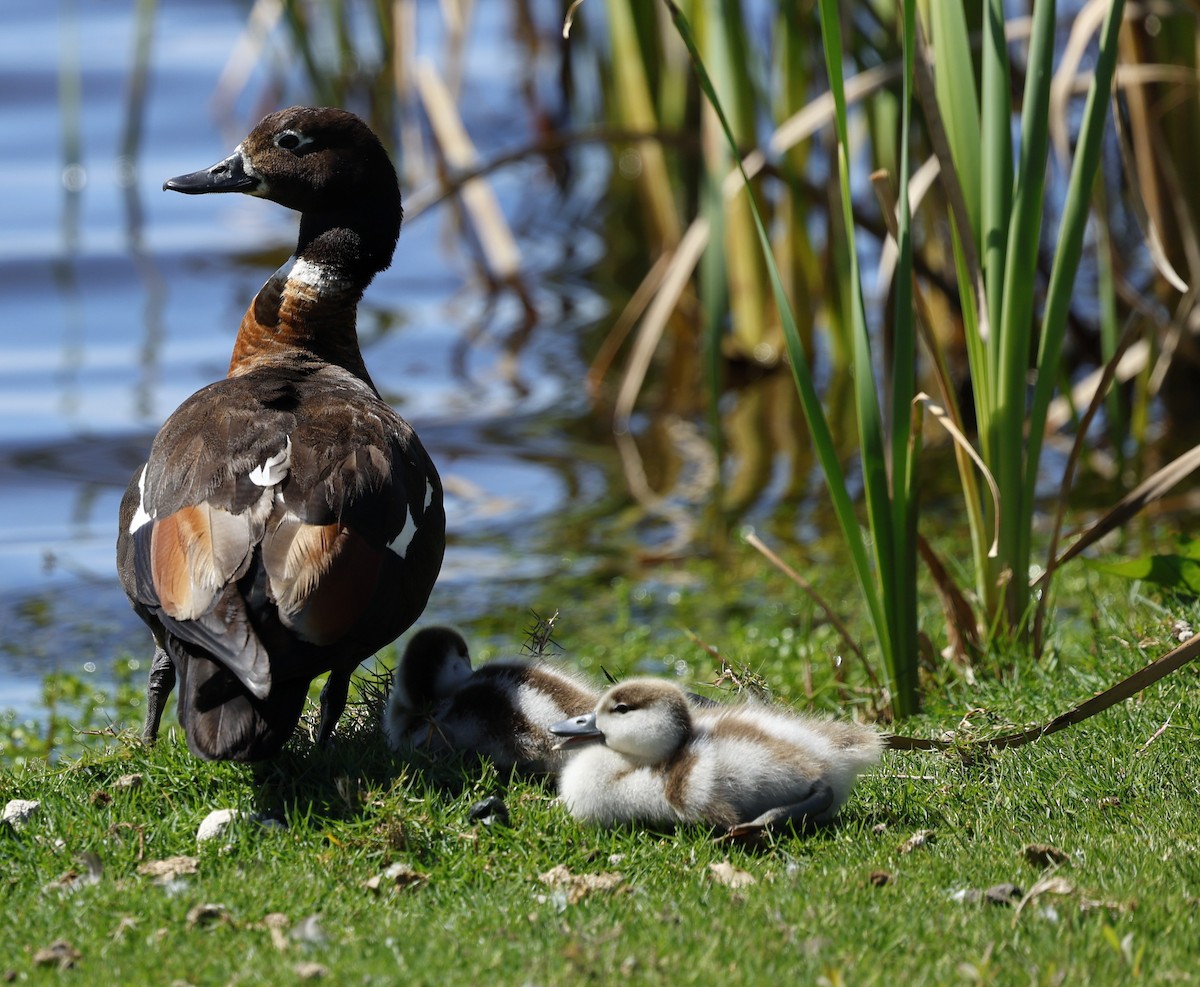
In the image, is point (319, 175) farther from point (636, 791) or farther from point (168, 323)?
point (168, 323)

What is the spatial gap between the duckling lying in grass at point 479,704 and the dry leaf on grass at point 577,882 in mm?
508

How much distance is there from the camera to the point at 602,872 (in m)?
3.93

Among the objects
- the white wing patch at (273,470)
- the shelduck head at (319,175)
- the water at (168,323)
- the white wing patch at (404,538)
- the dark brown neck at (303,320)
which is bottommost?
the water at (168,323)

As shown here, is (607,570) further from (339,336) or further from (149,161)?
(149,161)

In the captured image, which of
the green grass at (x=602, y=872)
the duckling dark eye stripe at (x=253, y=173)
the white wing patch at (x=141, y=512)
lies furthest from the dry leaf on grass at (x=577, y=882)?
the duckling dark eye stripe at (x=253, y=173)

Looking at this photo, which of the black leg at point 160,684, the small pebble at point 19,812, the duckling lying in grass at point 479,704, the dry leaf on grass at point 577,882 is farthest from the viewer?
the black leg at point 160,684

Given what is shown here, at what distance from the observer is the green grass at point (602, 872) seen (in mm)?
3338

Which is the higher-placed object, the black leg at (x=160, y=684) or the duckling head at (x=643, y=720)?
the duckling head at (x=643, y=720)

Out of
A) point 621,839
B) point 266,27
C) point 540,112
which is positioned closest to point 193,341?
point 266,27

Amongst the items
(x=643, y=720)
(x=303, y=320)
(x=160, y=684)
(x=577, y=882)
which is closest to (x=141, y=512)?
(x=160, y=684)

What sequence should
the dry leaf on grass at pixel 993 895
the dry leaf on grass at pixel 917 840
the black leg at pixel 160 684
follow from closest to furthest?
the dry leaf on grass at pixel 993 895
the dry leaf on grass at pixel 917 840
the black leg at pixel 160 684

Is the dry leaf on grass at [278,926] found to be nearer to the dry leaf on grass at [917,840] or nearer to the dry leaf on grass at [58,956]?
the dry leaf on grass at [58,956]

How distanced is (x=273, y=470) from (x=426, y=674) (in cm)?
70

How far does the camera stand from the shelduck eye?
571cm
